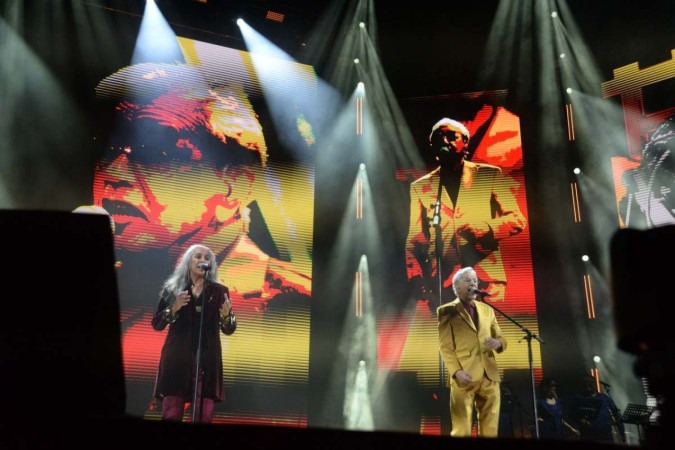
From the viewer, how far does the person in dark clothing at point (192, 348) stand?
5.35m

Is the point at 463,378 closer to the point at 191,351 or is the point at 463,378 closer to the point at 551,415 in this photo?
the point at 551,415

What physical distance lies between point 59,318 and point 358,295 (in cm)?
594

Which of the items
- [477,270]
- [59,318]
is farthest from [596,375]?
[59,318]

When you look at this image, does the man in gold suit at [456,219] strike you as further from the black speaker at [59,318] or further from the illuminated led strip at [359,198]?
the black speaker at [59,318]

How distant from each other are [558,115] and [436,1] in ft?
7.24

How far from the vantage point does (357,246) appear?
290 inches

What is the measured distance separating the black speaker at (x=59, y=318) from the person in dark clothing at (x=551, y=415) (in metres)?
5.61

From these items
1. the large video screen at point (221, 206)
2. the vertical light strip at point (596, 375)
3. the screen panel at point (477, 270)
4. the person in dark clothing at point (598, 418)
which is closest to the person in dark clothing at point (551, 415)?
the person in dark clothing at point (598, 418)

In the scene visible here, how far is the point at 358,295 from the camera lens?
7.17 m

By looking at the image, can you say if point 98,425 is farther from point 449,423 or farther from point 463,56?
point 463,56

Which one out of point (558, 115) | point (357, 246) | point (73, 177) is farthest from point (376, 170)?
point (73, 177)

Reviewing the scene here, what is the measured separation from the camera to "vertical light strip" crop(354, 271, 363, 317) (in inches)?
280

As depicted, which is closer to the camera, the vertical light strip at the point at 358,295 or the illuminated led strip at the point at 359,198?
the vertical light strip at the point at 358,295

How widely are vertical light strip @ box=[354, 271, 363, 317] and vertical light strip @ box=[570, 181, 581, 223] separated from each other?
269cm
